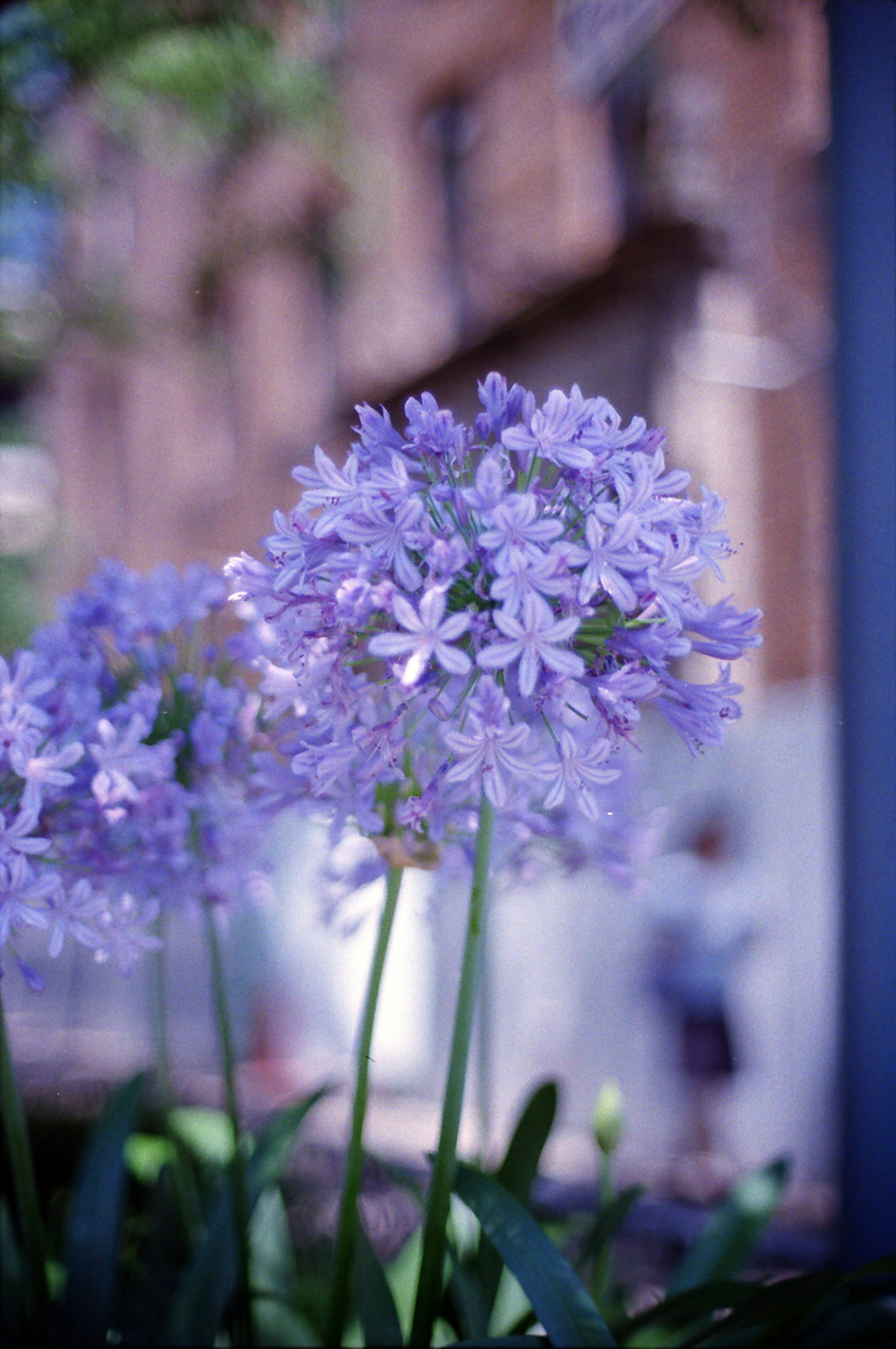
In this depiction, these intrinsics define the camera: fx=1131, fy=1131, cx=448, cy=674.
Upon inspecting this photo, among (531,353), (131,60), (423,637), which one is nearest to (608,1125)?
(423,637)

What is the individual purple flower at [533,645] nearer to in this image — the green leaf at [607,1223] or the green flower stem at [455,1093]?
the green flower stem at [455,1093]

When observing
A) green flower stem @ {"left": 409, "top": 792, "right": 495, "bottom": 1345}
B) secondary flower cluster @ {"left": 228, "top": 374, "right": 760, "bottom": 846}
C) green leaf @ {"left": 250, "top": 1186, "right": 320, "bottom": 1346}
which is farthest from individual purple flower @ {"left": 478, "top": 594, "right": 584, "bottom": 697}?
green leaf @ {"left": 250, "top": 1186, "right": 320, "bottom": 1346}

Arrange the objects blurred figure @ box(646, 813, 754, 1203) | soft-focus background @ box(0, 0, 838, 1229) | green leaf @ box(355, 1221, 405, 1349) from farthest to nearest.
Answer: blurred figure @ box(646, 813, 754, 1203), soft-focus background @ box(0, 0, 838, 1229), green leaf @ box(355, 1221, 405, 1349)

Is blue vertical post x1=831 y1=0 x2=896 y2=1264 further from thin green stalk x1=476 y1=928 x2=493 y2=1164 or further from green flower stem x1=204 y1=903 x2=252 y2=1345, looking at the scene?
green flower stem x1=204 y1=903 x2=252 y2=1345

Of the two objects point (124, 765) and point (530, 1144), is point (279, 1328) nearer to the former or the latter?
point (530, 1144)

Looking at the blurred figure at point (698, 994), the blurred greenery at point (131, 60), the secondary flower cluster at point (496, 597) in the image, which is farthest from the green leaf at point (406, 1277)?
the blurred figure at point (698, 994)

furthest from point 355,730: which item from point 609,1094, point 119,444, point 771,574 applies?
point 119,444

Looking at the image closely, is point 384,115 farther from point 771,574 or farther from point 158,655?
point 158,655
